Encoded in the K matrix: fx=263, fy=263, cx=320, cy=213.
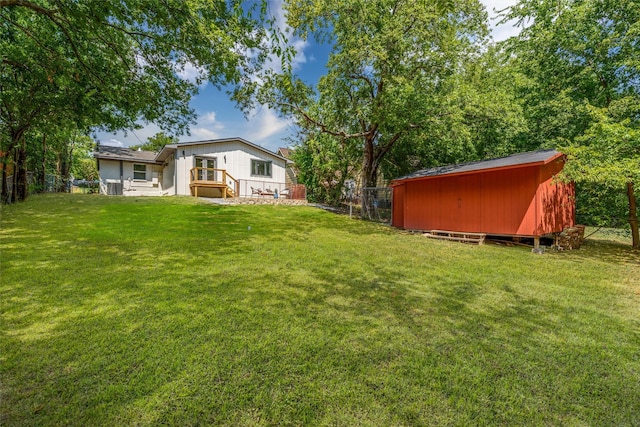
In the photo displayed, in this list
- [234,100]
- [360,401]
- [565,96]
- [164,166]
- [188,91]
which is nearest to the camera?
[360,401]

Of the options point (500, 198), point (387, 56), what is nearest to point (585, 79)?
point (500, 198)

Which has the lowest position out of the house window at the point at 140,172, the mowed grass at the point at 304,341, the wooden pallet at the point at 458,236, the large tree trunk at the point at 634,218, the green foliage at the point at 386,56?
the mowed grass at the point at 304,341

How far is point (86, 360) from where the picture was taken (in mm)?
2240

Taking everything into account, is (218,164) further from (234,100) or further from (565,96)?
(565,96)

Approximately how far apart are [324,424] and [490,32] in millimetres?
16130

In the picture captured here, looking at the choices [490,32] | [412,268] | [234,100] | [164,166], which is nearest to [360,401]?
[412,268]

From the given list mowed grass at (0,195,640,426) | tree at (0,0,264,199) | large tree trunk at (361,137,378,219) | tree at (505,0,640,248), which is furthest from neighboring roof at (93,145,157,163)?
tree at (505,0,640,248)

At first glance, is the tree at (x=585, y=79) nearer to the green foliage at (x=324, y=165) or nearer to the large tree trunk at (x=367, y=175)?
the large tree trunk at (x=367, y=175)

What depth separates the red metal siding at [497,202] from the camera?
7.87m

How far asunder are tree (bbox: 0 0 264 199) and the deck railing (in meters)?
6.93

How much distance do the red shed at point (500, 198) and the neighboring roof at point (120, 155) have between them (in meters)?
19.4

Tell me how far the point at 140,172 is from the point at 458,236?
21796mm

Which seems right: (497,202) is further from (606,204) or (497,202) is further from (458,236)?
(606,204)

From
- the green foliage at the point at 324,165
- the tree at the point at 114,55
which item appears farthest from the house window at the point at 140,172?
the green foliage at the point at 324,165
